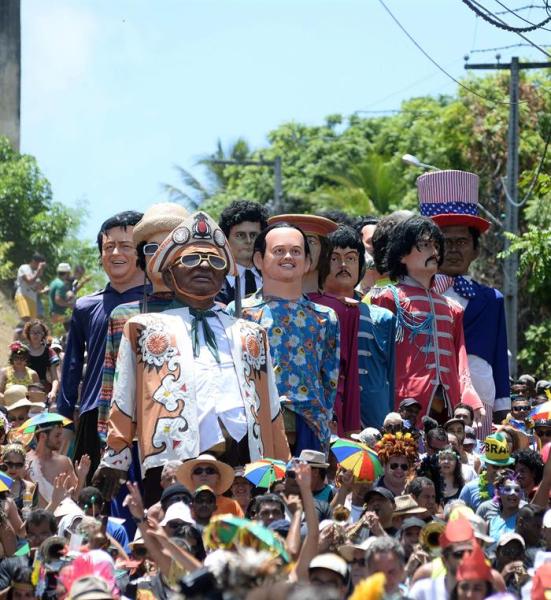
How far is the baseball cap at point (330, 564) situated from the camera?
8.46 metres

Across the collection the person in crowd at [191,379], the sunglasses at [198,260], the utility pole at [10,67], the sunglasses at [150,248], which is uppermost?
the utility pole at [10,67]

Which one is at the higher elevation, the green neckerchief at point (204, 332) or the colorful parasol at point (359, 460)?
the green neckerchief at point (204, 332)

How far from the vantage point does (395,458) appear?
1166 cm

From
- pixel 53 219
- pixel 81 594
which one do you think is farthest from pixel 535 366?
pixel 81 594

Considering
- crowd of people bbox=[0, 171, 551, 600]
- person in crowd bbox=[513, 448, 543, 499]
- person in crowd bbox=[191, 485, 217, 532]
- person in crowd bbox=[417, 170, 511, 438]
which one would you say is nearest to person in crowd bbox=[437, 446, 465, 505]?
crowd of people bbox=[0, 171, 551, 600]

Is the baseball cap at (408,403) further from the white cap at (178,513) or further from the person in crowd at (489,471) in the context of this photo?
the white cap at (178,513)

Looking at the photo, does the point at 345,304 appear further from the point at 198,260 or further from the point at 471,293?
the point at 198,260

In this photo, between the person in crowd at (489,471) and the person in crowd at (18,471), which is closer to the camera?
the person in crowd at (489,471)

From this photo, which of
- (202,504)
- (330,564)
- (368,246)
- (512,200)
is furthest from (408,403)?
(512,200)

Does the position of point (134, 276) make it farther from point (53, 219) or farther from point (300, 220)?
point (53, 219)

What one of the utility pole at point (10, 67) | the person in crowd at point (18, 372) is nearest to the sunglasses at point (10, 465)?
the person in crowd at point (18, 372)

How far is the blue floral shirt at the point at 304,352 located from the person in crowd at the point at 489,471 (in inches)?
40.3

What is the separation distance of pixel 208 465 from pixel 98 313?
244 cm

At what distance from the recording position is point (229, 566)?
22.5 feet
